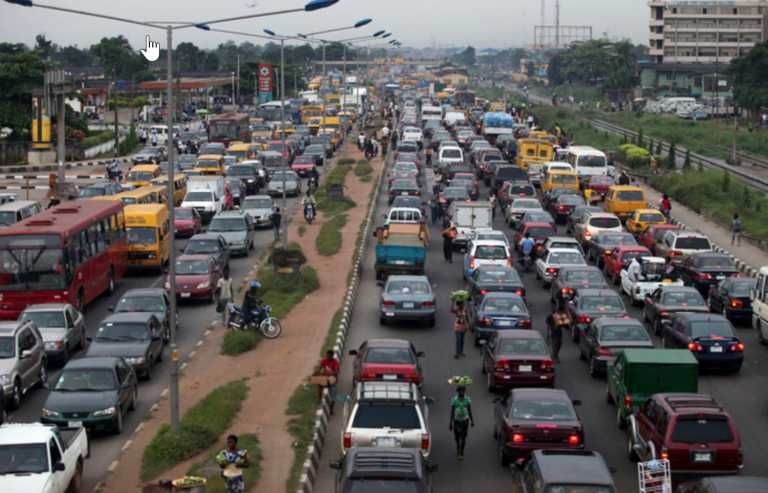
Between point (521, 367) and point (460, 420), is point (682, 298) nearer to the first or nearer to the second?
point (521, 367)

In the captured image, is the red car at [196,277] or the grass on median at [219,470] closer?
the grass on median at [219,470]

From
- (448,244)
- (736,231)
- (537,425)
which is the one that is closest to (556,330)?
(537,425)

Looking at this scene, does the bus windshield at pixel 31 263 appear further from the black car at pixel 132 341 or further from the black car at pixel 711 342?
the black car at pixel 711 342

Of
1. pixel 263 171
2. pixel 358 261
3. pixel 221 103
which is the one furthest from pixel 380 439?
pixel 221 103

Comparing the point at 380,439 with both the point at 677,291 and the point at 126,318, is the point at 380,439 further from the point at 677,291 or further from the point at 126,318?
the point at 677,291

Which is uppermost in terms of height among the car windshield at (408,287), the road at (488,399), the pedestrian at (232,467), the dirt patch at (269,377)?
the car windshield at (408,287)

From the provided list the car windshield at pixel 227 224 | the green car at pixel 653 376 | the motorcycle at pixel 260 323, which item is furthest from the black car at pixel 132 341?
the car windshield at pixel 227 224

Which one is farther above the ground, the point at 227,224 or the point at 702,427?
the point at 227,224
